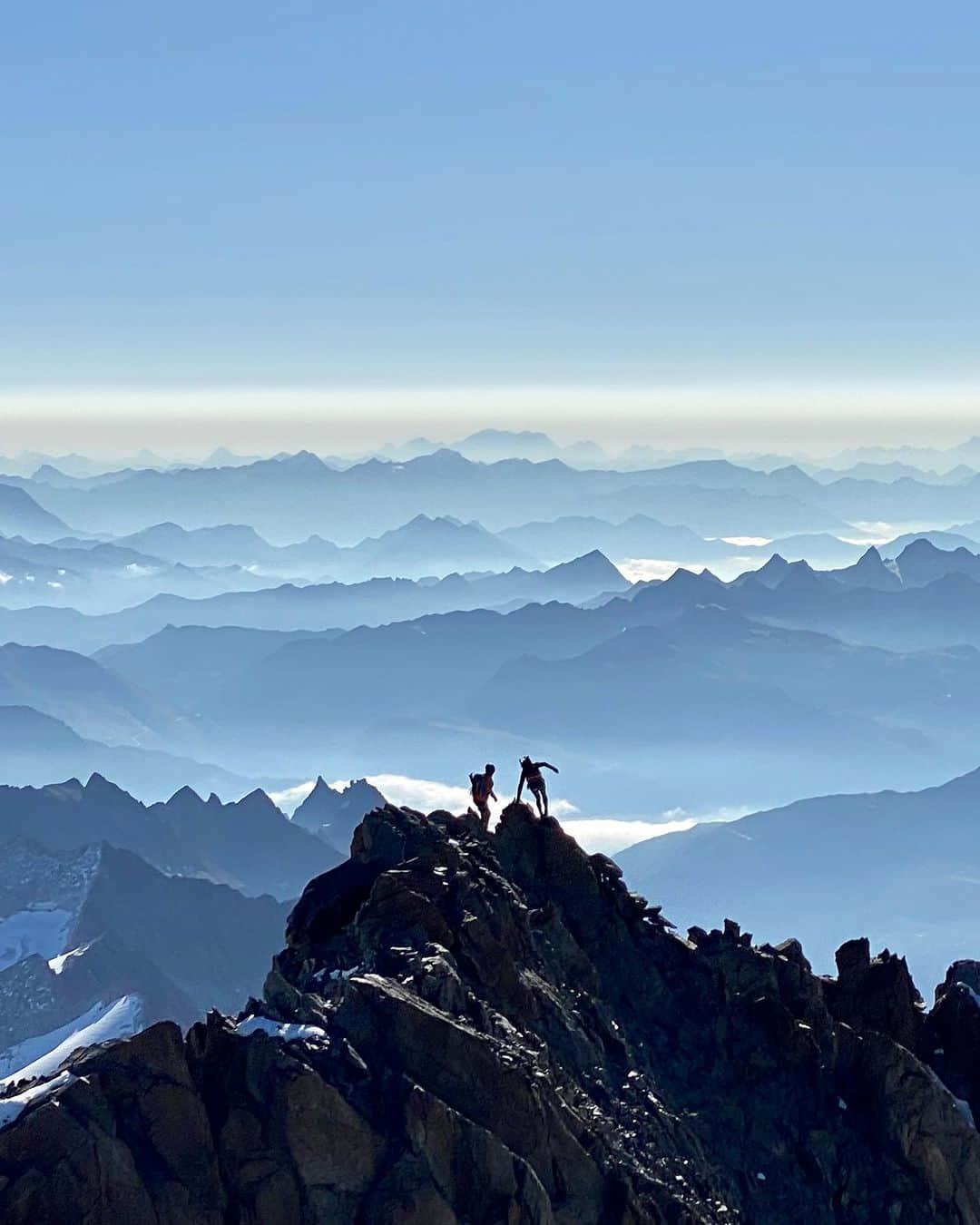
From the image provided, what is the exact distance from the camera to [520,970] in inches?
2149

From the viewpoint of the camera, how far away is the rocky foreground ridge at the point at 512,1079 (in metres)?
41.8

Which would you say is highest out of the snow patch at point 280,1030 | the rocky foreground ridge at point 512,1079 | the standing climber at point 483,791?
the standing climber at point 483,791

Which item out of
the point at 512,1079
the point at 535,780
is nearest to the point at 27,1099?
the point at 512,1079

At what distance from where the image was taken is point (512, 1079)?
45.5m

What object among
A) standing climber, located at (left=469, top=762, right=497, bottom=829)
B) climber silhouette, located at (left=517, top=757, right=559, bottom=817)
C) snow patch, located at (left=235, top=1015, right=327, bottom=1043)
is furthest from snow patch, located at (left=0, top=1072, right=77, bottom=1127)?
standing climber, located at (left=469, top=762, right=497, bottom=829)

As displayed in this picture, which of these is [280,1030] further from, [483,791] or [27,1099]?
[483,791]

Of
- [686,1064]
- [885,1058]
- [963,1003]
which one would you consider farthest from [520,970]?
[963,1003]

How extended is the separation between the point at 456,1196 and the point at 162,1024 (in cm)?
745

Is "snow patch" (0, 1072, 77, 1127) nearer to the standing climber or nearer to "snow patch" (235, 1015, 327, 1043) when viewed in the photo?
"snow patch" (235, 1015, 327, 1043)

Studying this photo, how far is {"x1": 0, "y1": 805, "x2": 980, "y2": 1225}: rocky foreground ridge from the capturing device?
41.8 m

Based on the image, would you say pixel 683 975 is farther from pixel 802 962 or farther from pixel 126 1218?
pixel 126 1218

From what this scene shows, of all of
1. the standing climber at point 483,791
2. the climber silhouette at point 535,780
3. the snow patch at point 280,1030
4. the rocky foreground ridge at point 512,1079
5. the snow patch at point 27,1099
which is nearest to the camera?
the snow patch at point 27,1099

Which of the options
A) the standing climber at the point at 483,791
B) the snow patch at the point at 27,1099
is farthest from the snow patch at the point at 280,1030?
the standing climber at the point at 483,791

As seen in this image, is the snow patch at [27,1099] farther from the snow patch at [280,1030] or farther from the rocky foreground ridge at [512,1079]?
the snow patch at [280,1030]
